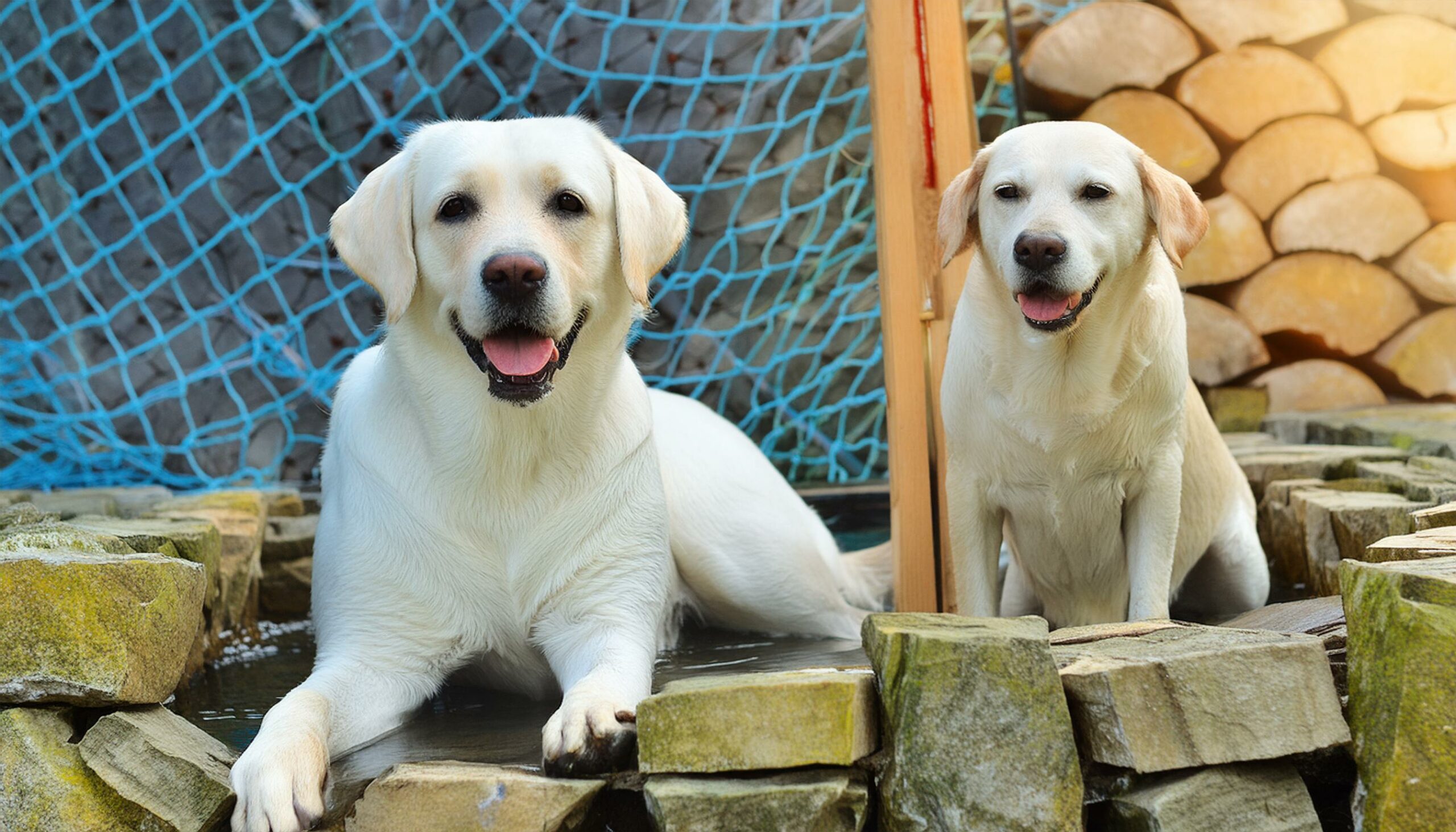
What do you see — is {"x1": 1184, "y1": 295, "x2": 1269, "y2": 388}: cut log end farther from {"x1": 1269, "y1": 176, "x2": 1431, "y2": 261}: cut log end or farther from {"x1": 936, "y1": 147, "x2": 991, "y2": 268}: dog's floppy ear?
{"x1": 936, "y1": 147, "x2": 991, "y2": 268}: dog's floppy ear

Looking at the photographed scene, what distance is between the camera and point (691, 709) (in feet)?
5.28

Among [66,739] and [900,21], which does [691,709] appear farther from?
[900,21]

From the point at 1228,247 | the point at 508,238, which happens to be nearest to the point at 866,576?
the point at 508,238

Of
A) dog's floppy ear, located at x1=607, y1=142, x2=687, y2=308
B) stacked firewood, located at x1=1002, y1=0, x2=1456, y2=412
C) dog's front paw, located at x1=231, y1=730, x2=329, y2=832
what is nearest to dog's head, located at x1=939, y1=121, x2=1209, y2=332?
dog's floppy ear, located at x1=607, y1=142, x2=687, y2=308

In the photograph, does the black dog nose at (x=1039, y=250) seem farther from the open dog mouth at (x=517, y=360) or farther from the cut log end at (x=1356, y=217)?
the cut log end at (x=1356, y=217)

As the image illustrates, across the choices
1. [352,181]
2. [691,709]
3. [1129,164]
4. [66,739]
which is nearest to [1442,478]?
[1129,164]

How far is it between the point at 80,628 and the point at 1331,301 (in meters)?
4.63

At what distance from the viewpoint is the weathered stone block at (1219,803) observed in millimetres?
1542

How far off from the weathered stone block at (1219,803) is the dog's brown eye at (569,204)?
1.36m

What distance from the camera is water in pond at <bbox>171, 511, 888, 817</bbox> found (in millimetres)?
1938

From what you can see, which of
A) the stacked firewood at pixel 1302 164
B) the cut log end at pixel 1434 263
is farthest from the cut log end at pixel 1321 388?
the cut log end at pixel 1434 263

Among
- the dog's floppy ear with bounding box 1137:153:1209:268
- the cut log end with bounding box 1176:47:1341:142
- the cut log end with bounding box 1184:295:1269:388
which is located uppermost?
the cut log end with bounding box 1176:47:1341:142

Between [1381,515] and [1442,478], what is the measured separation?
1.44 ft

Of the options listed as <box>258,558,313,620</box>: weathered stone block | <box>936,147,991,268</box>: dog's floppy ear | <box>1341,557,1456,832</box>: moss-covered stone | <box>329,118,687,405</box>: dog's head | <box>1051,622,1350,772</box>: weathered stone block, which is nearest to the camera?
<box>1341,557,1456,832</box>: moss-covered stone
